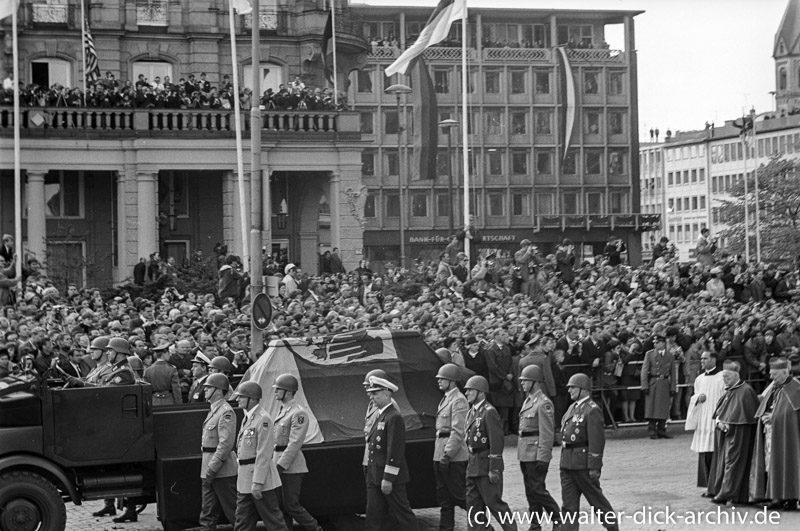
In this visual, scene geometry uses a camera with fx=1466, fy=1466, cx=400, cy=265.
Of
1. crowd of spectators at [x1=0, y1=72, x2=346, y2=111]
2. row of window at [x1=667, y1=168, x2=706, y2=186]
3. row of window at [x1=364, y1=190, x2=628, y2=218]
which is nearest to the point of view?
crowd of spectators at [x1=0, y1=72, x2=346, y2=111]

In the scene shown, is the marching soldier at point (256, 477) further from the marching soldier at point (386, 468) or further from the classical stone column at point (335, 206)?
the classical stone column at point (335, 206)

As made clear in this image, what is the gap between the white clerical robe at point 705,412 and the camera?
63.4ft

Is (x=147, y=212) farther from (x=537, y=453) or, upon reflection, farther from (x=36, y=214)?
(x=537, y=453)

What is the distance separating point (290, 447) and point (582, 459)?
3.13 metres

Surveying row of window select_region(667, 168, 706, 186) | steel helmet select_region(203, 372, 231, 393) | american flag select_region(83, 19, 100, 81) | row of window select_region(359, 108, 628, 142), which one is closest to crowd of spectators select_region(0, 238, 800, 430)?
steel helmet select_region(203, 372, 231, 393)

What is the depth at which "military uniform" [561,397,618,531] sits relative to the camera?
613 inches

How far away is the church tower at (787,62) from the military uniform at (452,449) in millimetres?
154457

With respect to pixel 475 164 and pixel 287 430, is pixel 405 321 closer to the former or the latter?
pixel 287 430

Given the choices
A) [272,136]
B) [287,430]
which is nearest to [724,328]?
[287,430]

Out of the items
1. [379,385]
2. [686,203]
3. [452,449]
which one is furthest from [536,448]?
[686,203]

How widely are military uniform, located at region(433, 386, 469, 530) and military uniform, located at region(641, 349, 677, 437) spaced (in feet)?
32.5

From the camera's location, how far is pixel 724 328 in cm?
2853

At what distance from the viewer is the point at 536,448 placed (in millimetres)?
16188

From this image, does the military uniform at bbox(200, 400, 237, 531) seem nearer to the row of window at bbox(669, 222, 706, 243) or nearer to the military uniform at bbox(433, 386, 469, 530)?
the military uniform at bbox(433, 386, 469, 530)
